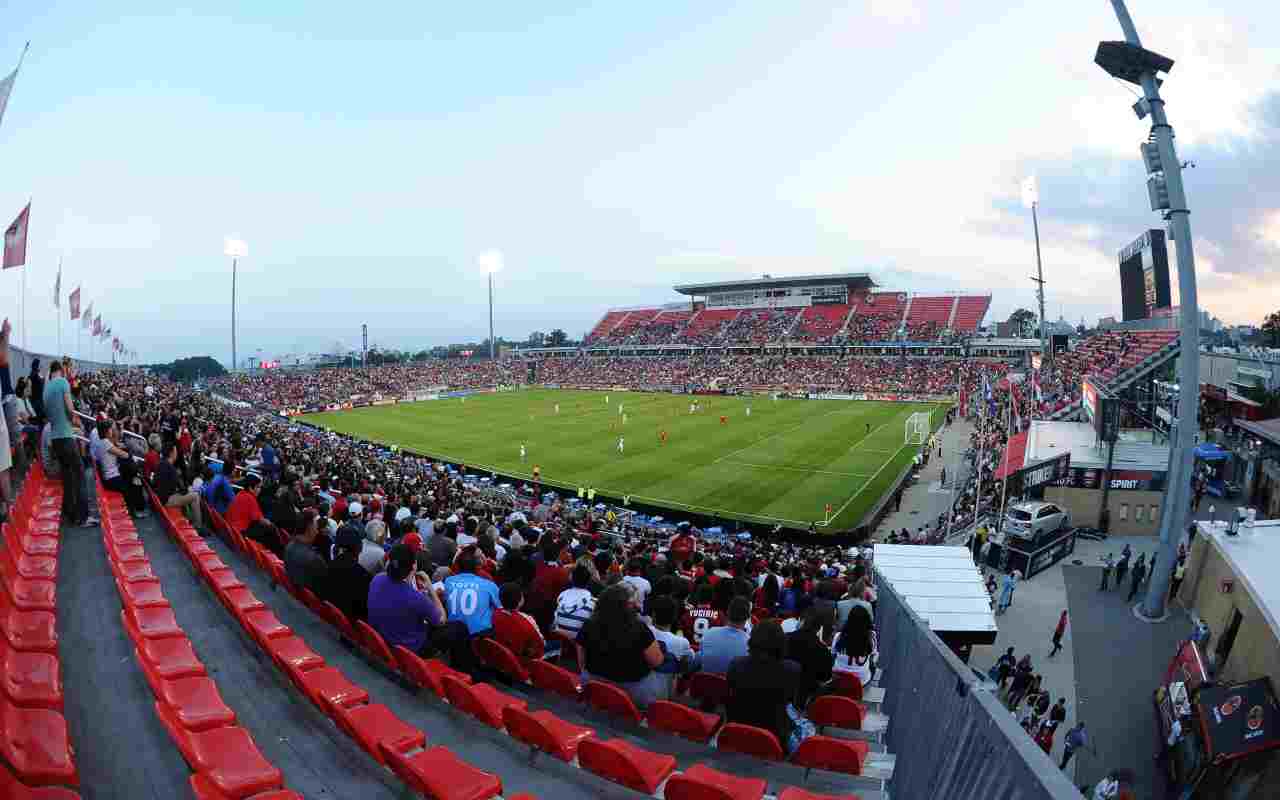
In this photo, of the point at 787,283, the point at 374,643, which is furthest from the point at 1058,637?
the point at 787,283

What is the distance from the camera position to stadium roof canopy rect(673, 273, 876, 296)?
84.3 m

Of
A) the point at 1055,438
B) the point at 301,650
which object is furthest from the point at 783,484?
the point at 301,650

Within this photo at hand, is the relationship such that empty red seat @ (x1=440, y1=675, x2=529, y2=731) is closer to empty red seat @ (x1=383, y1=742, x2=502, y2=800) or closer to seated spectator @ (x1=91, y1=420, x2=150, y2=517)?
empty red seat @ (x1=383, y1=742, x2=502, y2=800)

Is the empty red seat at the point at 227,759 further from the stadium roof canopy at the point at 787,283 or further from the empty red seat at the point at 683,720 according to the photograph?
the stadium roof canopy at the point at 787,283

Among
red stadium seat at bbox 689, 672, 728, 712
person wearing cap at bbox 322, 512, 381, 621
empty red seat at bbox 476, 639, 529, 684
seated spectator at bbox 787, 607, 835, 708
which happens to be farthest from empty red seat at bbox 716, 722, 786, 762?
person wearing cap at bbox 322, 512, 381, 621

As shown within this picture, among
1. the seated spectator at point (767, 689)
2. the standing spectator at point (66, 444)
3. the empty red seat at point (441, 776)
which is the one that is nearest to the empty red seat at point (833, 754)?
the seated spectator at point (767, 689)

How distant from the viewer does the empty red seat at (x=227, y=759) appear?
3.26 meters

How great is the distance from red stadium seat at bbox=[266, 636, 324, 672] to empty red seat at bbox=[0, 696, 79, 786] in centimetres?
144

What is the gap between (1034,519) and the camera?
62.0 feet

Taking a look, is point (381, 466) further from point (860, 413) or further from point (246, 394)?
point (246, 394)

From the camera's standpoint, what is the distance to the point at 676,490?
92.8 feet

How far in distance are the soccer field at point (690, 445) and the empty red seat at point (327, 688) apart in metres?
20.3

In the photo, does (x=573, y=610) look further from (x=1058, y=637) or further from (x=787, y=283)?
(x=787, y=283)

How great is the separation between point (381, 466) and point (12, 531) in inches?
743
